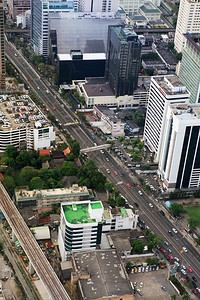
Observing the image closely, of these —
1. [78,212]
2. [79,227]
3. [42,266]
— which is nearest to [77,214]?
[78,212]

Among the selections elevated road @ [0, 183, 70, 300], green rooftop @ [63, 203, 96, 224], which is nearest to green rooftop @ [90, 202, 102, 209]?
green rooftop @ [63, 203, 96, 224]

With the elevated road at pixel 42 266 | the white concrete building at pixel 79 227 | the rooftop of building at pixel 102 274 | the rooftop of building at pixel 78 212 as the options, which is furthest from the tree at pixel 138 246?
the elevated road at pixel 42 266

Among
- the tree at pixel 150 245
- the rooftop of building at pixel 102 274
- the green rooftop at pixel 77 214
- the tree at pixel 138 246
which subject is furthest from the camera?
the tree at pixel 150 245

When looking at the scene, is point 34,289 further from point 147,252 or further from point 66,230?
point 147,252

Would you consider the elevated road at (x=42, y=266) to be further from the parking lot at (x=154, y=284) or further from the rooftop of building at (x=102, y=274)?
the parking lot at (x=154, y=284)

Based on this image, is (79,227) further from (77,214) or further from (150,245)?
(150,245)
